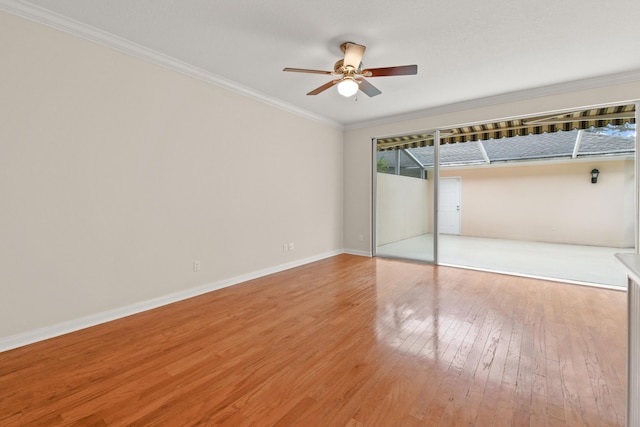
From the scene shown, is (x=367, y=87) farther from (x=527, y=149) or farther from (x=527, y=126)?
(x=527, y=149)

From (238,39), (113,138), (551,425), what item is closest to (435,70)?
(238,39)

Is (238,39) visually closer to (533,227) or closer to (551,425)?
(551,425)

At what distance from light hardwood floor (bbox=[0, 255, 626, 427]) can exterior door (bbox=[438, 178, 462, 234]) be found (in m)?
5.91

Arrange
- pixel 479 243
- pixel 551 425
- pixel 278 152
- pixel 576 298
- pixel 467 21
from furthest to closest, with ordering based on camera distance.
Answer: pixel 479 243, pixel 278 152, pixel 576 298, pixel 467 21, pixel 551 425

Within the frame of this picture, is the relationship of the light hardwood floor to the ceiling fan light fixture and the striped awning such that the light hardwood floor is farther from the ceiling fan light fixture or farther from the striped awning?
the striped awning

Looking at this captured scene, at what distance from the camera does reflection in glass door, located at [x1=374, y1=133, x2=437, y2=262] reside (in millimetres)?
5410

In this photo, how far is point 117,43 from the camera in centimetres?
263

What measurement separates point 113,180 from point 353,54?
105 inches

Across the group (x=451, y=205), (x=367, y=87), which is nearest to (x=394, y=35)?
(x=367, y=87)

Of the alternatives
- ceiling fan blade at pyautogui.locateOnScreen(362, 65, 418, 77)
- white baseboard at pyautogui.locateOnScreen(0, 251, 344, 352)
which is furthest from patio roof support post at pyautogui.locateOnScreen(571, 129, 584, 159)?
white baseboard at pyautogui.locateOnScreen(0, 251, 344, 352)

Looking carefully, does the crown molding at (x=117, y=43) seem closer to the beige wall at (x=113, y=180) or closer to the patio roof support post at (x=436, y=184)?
the beige wall at (x=113, y=180)

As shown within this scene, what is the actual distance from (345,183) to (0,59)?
482 cm

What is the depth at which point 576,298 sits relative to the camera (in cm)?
324

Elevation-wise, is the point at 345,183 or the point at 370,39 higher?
the point at 370,39
